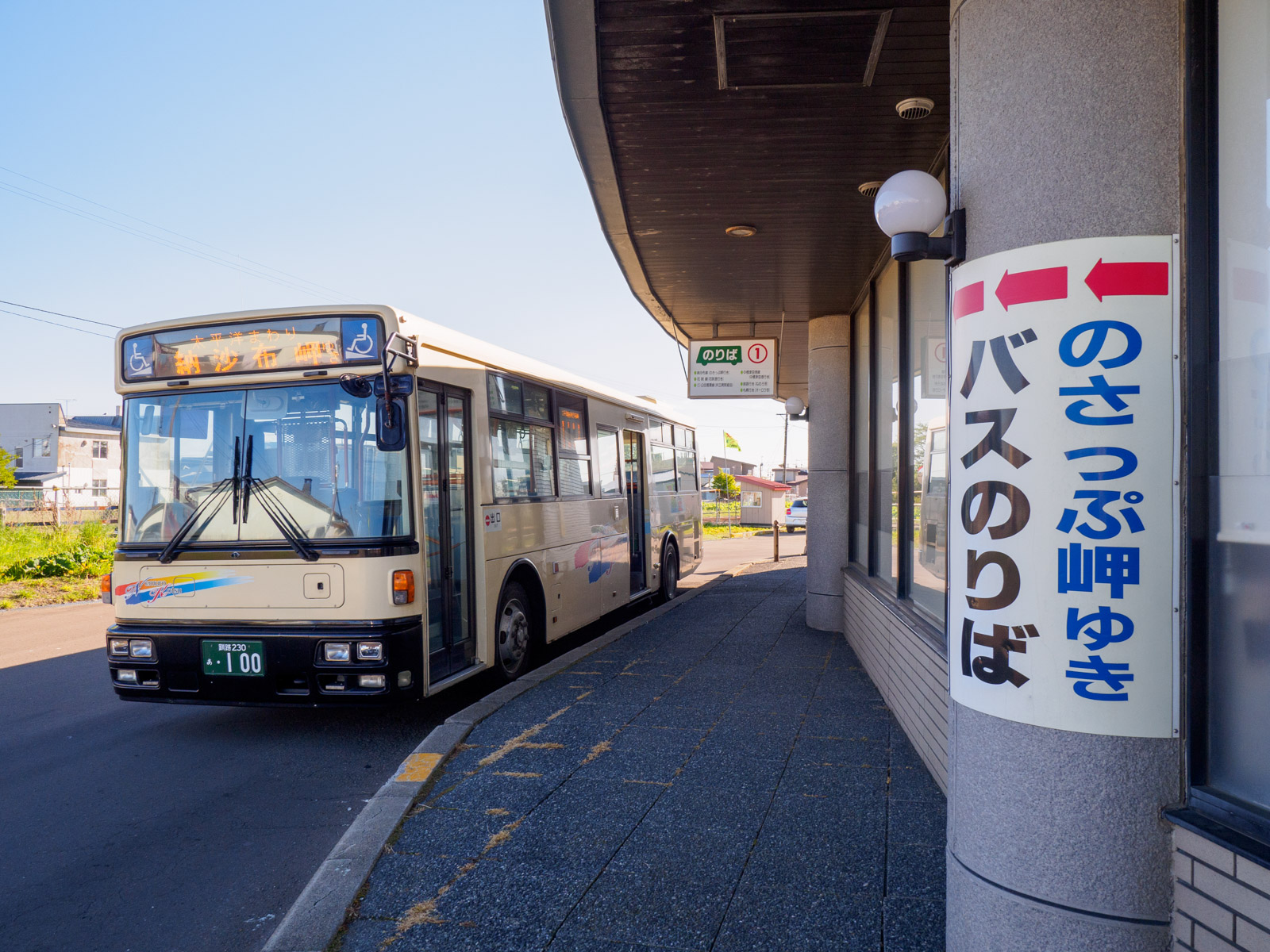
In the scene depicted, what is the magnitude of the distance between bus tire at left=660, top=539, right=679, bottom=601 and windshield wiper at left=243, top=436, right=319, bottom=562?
8.16m

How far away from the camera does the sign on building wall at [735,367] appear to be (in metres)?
11.6

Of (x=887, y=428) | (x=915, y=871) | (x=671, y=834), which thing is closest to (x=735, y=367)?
(x=887, y=428)

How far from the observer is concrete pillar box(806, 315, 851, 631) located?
33.3 feet

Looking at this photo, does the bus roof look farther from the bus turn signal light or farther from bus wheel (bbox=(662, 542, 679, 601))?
bus wheel (bbox=(662, 542, 679, 601))

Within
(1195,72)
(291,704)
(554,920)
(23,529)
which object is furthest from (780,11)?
(23,529)

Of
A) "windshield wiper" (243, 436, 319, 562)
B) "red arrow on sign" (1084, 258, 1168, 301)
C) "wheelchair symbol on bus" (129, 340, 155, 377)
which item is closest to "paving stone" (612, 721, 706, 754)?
"windshield wiper" (243, 436, 319, 562)

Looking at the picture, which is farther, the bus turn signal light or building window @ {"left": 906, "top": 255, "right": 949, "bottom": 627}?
the bus turn signal light

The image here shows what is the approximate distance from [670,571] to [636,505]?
2073 mm

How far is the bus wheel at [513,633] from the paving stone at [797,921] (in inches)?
171

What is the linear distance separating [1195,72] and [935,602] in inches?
141

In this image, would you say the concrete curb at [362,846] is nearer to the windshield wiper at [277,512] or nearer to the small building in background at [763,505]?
the windshield wiper at [277,512]

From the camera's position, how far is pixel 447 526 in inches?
269

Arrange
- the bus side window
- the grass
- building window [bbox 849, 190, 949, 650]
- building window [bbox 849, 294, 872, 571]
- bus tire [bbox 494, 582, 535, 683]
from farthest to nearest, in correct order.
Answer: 1. the grass
2. the bus side window
3. building window [bbox 849, 294, 872, 571]
4. bus tire [bbox 494, 582, 535, 683]
5. building window [bbox 849, 190, 949, 650]

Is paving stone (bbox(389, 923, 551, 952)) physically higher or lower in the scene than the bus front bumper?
lower
